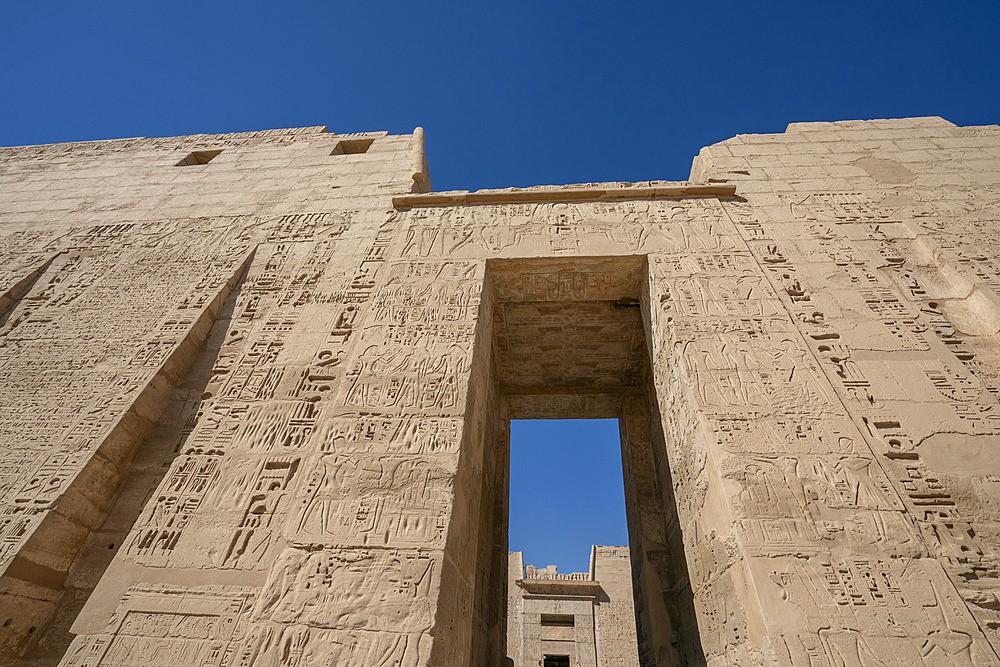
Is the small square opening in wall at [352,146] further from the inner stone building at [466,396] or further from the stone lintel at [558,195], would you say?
the stone lintel at [558,195]

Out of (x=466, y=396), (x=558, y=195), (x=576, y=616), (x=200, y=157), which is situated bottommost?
(x=466, y=396)

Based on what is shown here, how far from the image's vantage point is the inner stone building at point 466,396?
254 centimetres

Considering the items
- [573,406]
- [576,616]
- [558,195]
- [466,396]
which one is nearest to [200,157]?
[558,195]

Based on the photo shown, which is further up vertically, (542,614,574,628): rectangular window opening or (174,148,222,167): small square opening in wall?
(174,148,222,167): small square opening in wall

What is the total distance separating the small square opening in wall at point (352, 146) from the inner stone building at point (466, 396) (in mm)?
465

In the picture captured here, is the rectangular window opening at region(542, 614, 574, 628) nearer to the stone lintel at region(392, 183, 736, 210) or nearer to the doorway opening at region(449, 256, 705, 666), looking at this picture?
the doorway opening at region(449, 256, 705, 666)

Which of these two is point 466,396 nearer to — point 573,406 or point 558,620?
point 573,406

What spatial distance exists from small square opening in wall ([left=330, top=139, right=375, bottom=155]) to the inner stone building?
1.53ft

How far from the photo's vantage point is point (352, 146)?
673 centimetres

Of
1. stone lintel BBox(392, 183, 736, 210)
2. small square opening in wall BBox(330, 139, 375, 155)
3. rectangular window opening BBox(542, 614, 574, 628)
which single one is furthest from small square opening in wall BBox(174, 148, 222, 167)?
rectangular window opening BBox(542, 614, 574, 628)

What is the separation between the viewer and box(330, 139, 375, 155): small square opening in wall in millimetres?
6629

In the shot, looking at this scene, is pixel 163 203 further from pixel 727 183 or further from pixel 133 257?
pixel 727 183

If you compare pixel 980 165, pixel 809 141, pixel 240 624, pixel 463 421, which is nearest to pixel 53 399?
pixel 240 624

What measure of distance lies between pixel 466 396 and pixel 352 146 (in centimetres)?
471
